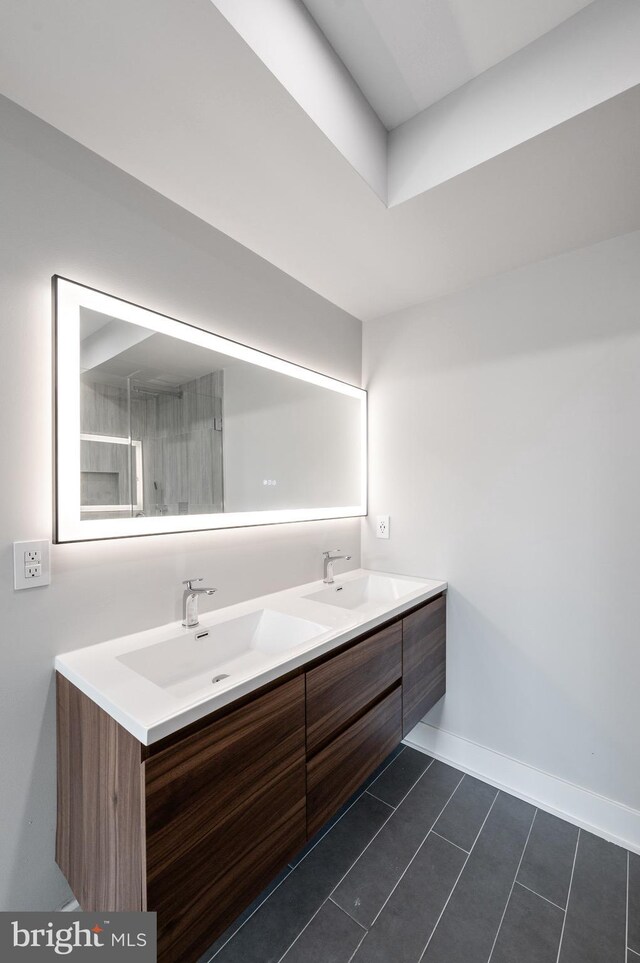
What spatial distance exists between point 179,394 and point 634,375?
170 centimetres

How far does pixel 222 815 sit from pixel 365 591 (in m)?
1.34

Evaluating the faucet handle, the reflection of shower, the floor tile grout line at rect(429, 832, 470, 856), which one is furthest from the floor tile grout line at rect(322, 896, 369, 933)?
the reflection of shower

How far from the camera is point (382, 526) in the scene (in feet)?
7.63

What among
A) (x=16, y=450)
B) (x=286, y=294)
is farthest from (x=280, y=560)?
(x=286, y=294)

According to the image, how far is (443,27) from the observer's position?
115 centimetres

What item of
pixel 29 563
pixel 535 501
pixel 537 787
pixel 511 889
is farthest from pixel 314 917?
pixel 535 501

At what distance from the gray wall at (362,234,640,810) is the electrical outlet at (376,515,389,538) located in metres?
0.04

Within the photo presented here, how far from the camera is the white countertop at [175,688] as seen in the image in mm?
902

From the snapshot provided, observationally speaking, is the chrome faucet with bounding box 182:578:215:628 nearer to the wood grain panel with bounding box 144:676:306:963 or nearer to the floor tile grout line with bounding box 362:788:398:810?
the wood grain panel with bounding box 144:676:306:963

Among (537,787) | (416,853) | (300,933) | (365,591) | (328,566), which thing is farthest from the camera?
(365,591)

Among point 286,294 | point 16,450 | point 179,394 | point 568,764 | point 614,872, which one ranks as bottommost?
point 614,872

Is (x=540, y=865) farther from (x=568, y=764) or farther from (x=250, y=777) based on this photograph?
(x=250, y=777)

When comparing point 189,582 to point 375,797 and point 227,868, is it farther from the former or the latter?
point 375,797

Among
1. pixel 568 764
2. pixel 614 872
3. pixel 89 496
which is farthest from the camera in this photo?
pixel 568 764
